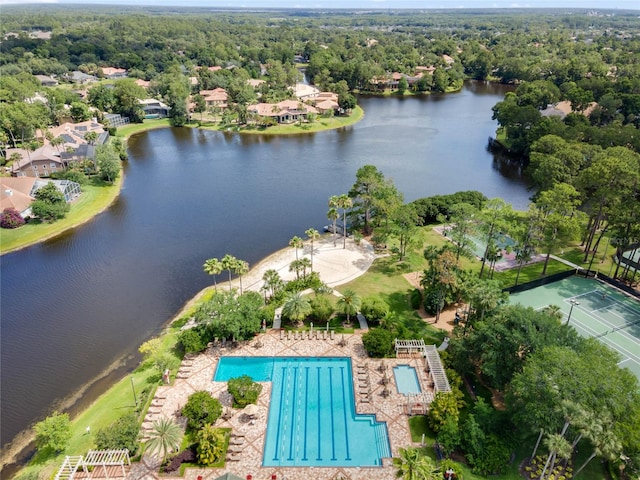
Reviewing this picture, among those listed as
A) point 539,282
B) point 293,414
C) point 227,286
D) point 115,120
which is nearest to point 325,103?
point 115,120

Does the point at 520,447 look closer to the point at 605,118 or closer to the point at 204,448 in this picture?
the point at 204,448

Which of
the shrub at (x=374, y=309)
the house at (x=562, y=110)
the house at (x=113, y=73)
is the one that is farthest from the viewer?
the house at (x=113, y=73)

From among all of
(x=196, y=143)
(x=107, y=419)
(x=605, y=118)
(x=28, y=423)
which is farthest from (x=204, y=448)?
(x=605, y=118)

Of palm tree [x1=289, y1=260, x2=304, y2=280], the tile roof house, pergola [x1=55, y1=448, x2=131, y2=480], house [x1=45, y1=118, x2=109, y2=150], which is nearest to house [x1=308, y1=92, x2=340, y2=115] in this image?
house [x1=45, y1=118, x2=109, y2=150]

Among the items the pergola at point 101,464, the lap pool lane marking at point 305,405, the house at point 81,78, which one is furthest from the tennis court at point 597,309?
the house at point 81,78

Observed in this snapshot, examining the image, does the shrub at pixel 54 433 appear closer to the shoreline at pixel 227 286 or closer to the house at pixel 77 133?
the shoreline at pixel 227 286

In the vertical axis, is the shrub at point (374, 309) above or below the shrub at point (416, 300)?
above

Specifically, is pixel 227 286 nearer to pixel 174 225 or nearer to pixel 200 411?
pixel 200 411
